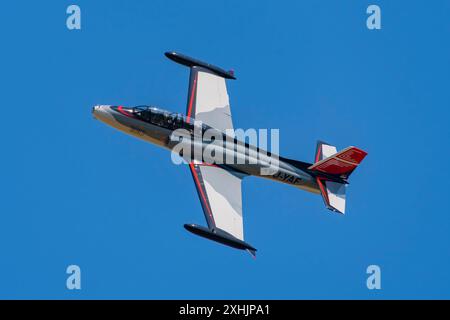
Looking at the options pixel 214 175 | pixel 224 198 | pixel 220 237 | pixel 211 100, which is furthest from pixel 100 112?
pixel 220 237

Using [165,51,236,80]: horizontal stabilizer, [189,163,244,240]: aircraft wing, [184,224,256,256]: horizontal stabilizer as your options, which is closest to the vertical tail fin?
[189,163,244,240]: aircraft wing

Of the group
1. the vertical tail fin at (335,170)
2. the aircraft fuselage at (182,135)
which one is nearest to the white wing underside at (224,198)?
the aircraft fuselage at (182,135)

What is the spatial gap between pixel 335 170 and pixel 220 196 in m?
5.24

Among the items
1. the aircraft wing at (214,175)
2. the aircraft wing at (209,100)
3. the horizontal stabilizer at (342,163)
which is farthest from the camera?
the aircraft wing at (209,100)

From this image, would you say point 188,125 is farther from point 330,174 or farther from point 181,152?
point 330,174

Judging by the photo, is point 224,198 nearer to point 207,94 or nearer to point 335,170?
point 335,170

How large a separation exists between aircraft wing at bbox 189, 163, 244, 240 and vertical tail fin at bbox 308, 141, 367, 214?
3557mm

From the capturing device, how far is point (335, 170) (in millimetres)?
41562

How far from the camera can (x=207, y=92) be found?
42812 mm

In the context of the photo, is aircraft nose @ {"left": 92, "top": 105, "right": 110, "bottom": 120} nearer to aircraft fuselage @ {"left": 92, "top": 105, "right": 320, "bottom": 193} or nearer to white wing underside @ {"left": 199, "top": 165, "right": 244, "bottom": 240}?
aircraft fuselage @ {"left": 92, "top": 105, "right": 320, "bottom": 193}

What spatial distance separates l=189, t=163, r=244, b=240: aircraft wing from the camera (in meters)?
39.3

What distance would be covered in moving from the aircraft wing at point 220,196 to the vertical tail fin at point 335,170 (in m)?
3.56

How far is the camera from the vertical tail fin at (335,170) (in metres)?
40.9

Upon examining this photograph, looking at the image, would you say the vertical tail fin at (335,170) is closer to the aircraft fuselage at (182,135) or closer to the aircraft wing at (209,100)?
the aircraft fuselage at (182,135)
